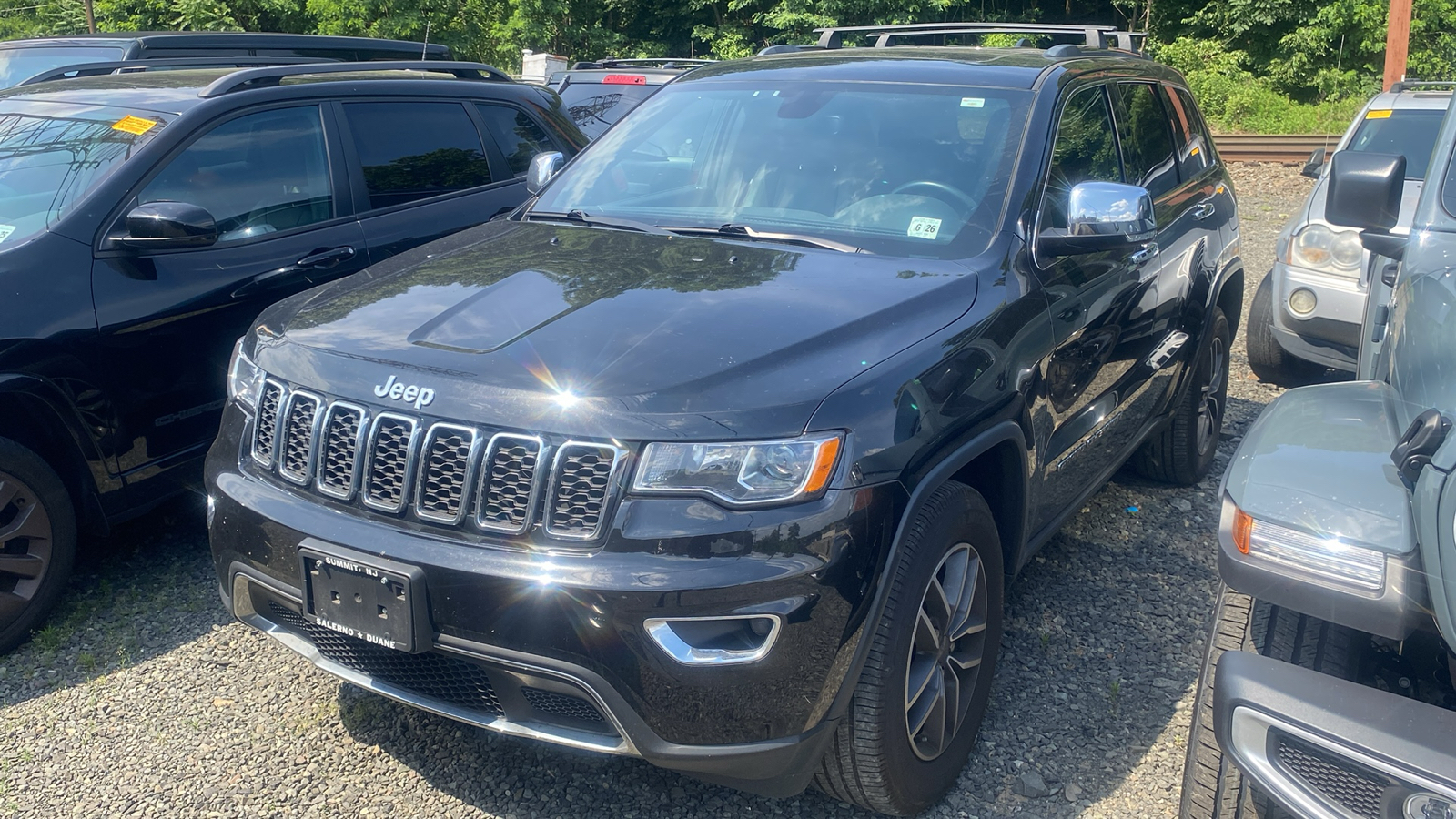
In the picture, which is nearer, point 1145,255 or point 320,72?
point 1145,255

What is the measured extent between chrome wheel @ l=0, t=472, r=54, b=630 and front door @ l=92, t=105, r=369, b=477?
1.11ft

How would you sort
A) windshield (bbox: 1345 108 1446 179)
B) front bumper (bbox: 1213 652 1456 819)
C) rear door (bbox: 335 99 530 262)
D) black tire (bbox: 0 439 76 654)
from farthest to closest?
windshield (bbox: 1345 108 1446 179)
rear door (bbox: 335 99 530 262)
black tire (bbox: 0 439 76 654)
front bumper (bbox: 1213 652 1456 819)

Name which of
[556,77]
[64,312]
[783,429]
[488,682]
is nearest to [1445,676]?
[783,429]

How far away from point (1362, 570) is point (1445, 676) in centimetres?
50

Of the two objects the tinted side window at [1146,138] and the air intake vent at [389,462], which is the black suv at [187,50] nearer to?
the tinted side window at [1146,138]

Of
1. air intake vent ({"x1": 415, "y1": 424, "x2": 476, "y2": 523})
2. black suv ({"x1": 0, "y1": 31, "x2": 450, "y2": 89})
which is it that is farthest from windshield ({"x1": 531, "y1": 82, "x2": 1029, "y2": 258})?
black suv ({"x1": 0, "y1": 31, "x2": 450, "y2": 89})

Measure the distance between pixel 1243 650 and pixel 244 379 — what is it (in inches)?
99.9

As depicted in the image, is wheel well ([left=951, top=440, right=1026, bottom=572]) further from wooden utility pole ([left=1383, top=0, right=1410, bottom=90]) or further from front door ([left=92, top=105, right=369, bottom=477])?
wooden utility pole ([left=1383, top=0, right=1410, bottom=90])

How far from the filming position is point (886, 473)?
238 cm

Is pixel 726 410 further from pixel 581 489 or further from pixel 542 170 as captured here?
pixel 542 170

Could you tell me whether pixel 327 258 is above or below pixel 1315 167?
above

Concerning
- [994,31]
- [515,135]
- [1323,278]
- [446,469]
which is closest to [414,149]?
[515,135]

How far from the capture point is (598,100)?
30.2 feet

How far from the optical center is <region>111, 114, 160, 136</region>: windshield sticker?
4.20 meters
